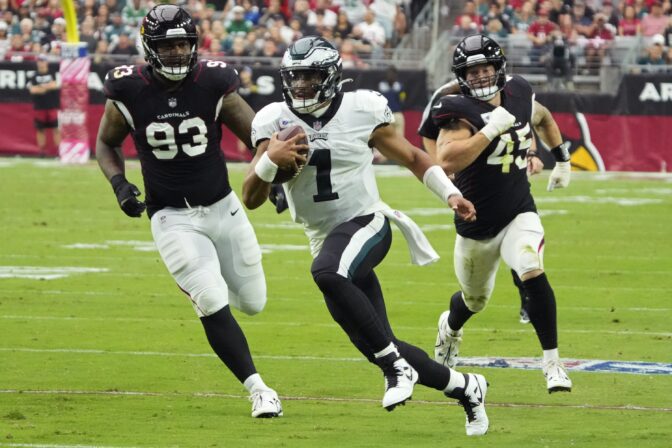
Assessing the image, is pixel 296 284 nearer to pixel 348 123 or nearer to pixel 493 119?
pixel 493 119

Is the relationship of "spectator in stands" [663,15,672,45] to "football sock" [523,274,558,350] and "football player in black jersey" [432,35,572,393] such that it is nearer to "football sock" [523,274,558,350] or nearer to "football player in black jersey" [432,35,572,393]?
"football player in black jersey" [432,35,572,393]

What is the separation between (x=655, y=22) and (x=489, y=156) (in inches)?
610

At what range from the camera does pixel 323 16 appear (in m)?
23.8

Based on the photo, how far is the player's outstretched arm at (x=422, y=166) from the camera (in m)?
6.07

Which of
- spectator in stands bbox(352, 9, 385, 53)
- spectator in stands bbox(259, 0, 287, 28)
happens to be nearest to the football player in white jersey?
spectator in stands bbox(352, 9, 385, 53)

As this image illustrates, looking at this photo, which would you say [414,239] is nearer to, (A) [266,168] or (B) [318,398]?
(A) [266,168]

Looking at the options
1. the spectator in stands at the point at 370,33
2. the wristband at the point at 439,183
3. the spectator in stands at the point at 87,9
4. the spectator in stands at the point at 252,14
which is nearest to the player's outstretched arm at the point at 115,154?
the wristband at the point at 439,183

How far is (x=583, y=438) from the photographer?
5.93m

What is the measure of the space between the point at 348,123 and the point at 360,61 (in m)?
16.7

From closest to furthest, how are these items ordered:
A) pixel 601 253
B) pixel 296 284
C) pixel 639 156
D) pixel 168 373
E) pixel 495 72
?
pixel 495 72
pixel 168 373
pixel 296 284
pixel 601 253
pixel 639 156

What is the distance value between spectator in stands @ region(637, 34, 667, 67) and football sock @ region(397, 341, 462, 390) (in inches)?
632

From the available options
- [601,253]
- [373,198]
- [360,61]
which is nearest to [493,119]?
[373,198]

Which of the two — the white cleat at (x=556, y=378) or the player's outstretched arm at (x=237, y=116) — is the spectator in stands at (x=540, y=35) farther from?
the white cleat at (x=556, y=378)

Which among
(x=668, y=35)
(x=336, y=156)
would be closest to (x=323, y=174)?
(x=336, y=156)
